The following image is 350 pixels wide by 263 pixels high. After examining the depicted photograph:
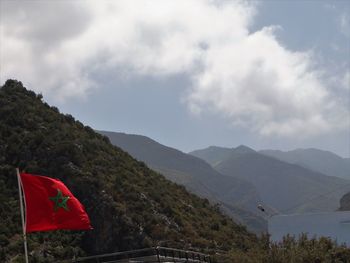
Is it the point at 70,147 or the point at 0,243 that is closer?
the point at 0,243

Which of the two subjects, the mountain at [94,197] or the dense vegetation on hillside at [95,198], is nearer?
the dense vegetation on hillside at [95,198]

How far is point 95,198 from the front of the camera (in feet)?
157

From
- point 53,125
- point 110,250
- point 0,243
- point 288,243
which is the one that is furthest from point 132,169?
point 288,243

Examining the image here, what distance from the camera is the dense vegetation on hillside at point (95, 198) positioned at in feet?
143

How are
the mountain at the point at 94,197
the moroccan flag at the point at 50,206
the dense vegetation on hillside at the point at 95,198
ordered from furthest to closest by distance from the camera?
the mountain at the point at 94,197 < the dense vegetation on hillside at the point at 95,198 < the moroccan flag at the point at 50,206

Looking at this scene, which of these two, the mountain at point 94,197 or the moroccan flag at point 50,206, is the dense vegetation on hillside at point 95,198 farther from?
the moroccan flag at point 50,206

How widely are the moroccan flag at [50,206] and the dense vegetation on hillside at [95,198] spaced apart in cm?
1599

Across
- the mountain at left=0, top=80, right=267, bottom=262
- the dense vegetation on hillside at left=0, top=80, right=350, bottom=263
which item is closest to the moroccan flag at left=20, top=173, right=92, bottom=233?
the dense vegetation on hillside at left=0, top=80, right=350, bottom=263

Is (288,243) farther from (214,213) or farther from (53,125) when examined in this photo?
(53,125)

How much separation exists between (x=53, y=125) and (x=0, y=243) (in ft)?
75.1

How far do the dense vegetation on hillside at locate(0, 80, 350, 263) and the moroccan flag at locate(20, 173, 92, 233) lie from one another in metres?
16.0

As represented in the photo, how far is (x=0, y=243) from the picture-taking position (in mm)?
40375

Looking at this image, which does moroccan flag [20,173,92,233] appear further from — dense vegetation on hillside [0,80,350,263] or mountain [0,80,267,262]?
mountain [0,80,267,262]

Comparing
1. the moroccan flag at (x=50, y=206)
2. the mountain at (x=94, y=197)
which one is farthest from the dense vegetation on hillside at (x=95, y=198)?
the moroccan flag at (x=50, y=206)
